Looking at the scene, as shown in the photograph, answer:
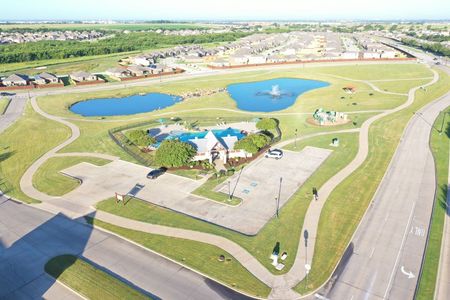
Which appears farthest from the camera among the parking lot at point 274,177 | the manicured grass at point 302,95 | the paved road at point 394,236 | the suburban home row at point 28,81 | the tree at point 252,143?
the suburban home row at point 28,81

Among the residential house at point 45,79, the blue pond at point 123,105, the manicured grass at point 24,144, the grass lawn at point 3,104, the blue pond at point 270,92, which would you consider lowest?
the blue pond at point 123,105

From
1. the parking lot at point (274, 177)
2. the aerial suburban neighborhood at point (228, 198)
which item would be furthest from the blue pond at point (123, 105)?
the parking lot at point (274, 177)

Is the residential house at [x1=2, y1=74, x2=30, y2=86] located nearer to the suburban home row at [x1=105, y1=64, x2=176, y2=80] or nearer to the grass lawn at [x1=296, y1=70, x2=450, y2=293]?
the suburban home row at [x1=105, y1=64, x2=176, y2=80]

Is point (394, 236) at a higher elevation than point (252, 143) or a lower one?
lower

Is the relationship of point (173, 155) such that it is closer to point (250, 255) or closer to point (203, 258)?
point (203, 258)

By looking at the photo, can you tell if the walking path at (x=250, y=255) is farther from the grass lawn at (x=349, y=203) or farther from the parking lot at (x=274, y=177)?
the parking lot at (x=274, y=177)

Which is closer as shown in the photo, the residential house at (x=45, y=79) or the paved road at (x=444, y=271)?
the paved road at (x=444, y=271)

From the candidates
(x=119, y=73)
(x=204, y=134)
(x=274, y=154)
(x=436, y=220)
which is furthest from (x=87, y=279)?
(x=119, y=73)
